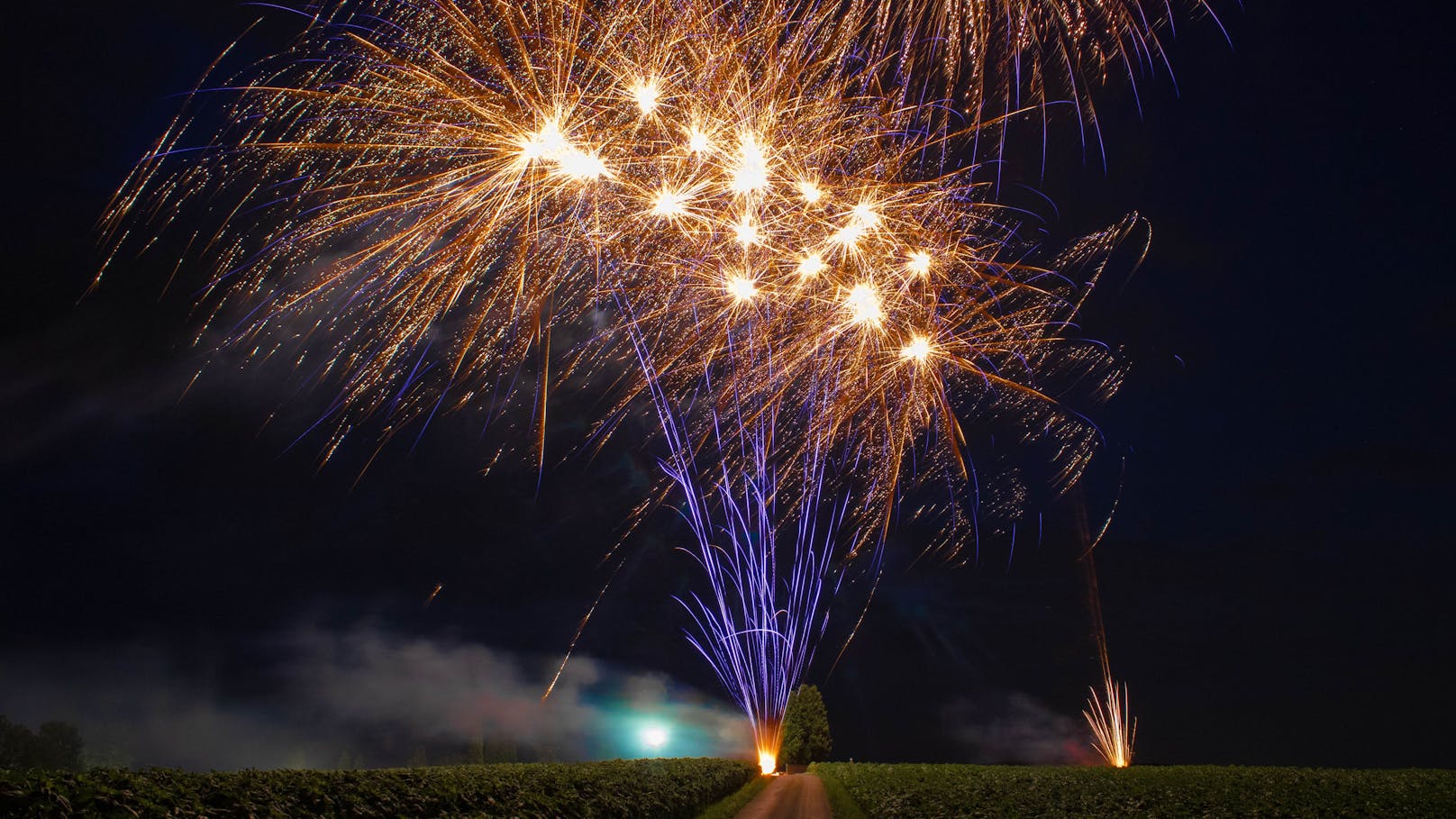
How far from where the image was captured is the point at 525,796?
1276cm

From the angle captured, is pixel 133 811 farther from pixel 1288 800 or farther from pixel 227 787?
pixel 1288 800

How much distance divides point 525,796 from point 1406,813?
776 inches

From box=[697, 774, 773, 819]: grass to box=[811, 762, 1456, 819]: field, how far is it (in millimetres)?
4095

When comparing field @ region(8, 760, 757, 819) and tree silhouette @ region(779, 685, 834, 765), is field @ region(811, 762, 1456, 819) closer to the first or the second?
field @ region(8, 760, 757, 819)

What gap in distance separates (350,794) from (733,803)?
21.4 m

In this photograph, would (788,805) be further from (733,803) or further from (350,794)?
(350,794)

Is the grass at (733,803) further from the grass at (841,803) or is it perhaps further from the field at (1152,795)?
the field at (1152,795)

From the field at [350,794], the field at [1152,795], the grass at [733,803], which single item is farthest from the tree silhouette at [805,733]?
the field at [350,794]

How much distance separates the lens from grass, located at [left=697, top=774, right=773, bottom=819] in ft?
78.0

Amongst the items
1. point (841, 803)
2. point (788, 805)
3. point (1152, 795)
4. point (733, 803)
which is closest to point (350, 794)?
point (1152, 795)

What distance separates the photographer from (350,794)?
927cm

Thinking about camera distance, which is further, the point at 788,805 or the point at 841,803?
the point at 788,805

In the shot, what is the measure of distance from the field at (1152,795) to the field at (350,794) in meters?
7.36

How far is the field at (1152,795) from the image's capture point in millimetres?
18297
